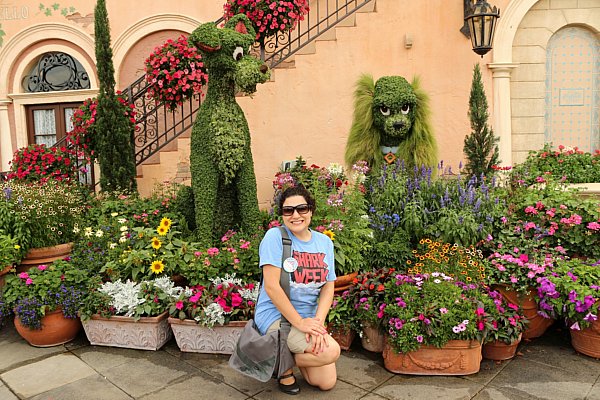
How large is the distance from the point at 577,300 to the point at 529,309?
1.44 ft

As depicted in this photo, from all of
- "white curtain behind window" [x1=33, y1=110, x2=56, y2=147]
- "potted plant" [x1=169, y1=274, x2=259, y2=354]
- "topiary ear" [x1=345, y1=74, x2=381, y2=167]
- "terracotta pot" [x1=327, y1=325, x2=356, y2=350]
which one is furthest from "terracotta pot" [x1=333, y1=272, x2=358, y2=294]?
"white curtain behind window" [x1=33, y1=110, x2=56, y2=147]

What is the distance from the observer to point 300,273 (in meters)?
2.72

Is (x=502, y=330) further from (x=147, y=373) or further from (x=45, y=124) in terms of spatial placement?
(x=45, y=124)

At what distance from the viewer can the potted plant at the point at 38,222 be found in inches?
161

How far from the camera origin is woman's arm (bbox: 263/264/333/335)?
2607 millimetres

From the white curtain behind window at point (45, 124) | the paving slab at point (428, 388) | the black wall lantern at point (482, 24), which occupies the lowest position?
the paving slab at point (428, 388)

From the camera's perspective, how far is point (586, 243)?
12.8ft

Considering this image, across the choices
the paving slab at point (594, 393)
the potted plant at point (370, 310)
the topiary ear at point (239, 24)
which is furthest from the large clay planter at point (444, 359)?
the topiary ear at point (239, 24)

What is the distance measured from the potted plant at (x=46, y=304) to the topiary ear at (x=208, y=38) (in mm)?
2190

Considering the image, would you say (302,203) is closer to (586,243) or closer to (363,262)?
(363,262)

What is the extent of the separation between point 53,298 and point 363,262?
252 centimetres

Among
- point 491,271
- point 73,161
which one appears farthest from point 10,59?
point 491,271

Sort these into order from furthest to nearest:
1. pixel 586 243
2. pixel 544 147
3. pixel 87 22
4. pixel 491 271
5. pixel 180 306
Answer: pixel 87 22 < pixel 544 147 < pixel 586 243 < pixel 491 271 < pixel 180 306

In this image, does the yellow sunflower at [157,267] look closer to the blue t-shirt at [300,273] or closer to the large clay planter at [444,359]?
the blue t-shirt at [300,273]
